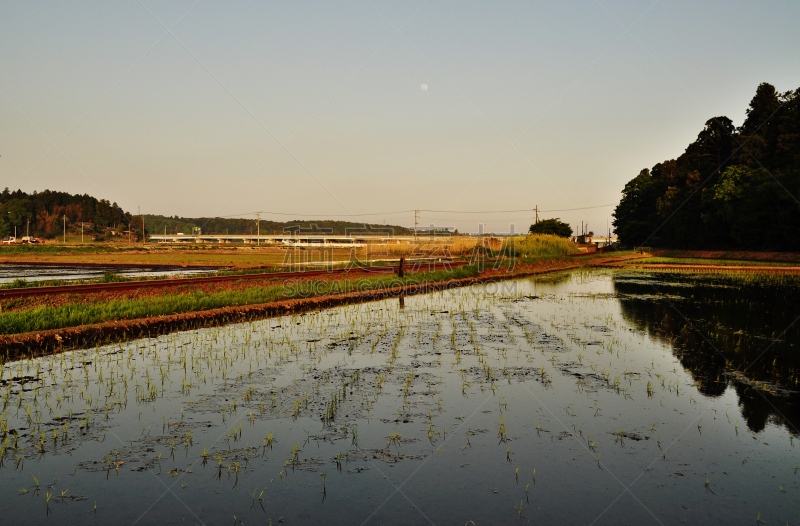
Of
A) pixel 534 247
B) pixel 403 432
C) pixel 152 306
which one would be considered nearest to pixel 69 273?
pixel 152 306

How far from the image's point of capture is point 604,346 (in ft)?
34.5

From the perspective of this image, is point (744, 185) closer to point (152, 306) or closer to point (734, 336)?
A: point (734, 336)

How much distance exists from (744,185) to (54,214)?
170 meters

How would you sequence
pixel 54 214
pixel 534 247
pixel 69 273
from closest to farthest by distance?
pixel 69 273 < pixel 534 247 < pixel 54 214

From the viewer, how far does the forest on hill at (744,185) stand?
147 ft

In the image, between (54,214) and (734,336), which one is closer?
(734,336)

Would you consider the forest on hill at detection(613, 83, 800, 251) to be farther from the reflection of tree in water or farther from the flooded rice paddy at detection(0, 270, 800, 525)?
the flooded rice paddy at detection(0, 270, 800, 525)

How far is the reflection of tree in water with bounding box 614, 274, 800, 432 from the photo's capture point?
7.00 meters

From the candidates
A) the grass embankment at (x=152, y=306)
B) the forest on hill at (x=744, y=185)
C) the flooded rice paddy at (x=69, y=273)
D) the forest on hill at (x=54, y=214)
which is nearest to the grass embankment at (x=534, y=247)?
the forest on hill at (x=744, y=185)

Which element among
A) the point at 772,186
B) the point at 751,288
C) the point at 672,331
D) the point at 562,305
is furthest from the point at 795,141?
the point at 672,331

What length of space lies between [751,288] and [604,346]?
16985mm

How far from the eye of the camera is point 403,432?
18.1ft

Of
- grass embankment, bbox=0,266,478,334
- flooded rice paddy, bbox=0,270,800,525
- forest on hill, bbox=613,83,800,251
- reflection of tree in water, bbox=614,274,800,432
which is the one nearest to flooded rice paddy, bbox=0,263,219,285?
grass embankment, bbox=0,266,478,334

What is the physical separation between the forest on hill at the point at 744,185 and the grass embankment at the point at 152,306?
127ft
